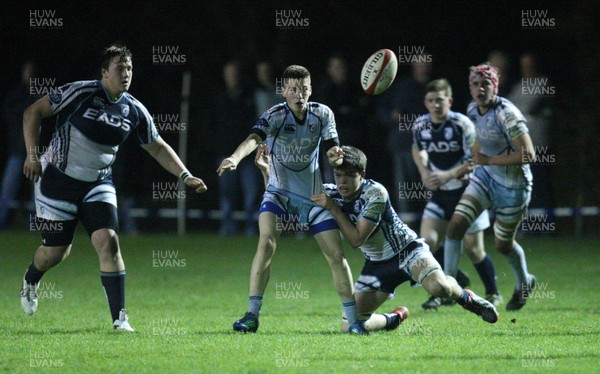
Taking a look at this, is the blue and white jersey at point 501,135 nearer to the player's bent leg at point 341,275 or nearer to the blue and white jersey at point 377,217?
the blue and white jersey at point 377,217

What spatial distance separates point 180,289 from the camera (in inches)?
470

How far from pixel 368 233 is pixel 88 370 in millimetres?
2614

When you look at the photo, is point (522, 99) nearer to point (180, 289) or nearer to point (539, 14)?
point (539, 14)

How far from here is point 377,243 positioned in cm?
888

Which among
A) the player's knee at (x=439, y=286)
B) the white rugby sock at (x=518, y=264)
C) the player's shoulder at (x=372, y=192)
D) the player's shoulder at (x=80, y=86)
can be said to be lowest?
the white rugby sock at (x=518, y=264)

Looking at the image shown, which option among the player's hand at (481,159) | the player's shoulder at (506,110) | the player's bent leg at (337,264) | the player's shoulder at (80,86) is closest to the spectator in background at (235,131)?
the player's shoulder at (506,110)

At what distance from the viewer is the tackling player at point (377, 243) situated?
8.48m

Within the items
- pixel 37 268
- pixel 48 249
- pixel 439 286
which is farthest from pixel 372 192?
pixel 37 268

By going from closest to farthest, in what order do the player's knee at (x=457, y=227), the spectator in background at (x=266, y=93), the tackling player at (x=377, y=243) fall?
the tackling player at (x=377, y=243) < the player's knee at (x=457, y=227) < the spectator in background at (x=266, y=93)

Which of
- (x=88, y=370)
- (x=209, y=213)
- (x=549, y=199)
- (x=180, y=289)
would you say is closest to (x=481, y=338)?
(x=88, y=370)

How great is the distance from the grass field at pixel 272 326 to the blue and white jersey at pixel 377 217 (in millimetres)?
697

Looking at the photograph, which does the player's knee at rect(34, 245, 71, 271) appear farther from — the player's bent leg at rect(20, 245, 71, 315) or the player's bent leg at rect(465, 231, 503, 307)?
the player's bent leg at rect(465, 231, 503, 307)

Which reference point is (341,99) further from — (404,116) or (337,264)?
(337,264)

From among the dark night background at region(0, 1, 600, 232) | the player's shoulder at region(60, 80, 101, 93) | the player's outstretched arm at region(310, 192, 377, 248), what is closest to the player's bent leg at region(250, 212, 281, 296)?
the player's outstretched arm at region(310, 192, 377, 248)
